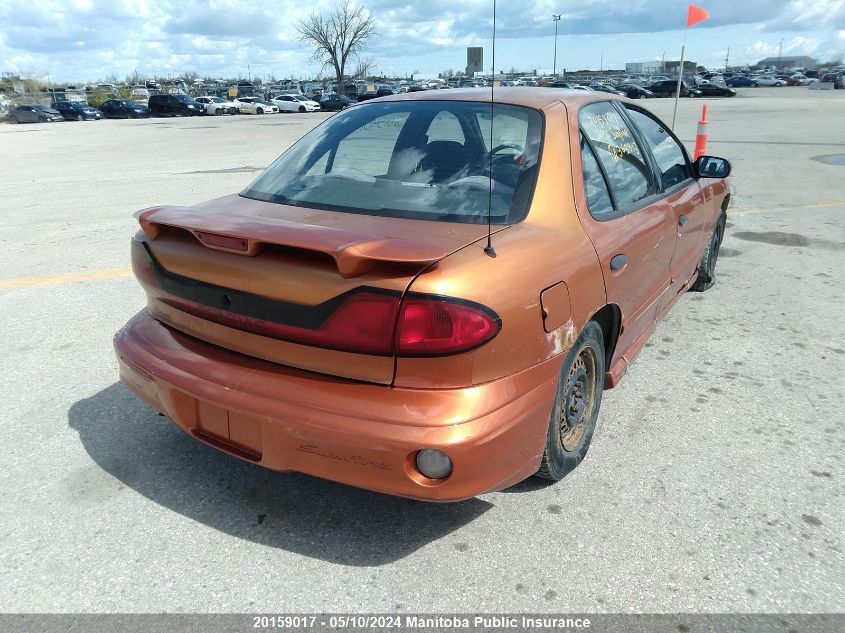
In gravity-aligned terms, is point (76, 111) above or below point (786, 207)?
above

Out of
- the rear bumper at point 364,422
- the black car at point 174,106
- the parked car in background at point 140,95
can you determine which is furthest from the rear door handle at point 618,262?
the parked car in background at point 140,95

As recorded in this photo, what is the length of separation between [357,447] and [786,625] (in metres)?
1.47

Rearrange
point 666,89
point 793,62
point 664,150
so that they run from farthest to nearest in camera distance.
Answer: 1. point 793,62
2. point 666,89
3. point 664,150

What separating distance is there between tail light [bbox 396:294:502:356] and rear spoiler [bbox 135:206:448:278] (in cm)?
14

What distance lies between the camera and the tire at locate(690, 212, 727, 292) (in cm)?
515

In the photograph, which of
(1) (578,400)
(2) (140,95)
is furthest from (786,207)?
(2) (140,95)

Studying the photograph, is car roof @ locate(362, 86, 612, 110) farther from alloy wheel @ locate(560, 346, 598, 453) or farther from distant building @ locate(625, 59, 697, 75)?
distant building @ locate(625, 59, 697, 75)

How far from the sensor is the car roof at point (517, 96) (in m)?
2.99

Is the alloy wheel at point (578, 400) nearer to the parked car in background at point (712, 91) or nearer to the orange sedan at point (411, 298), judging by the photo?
the orange sedan at point (411, 298)

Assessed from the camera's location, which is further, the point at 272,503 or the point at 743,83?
the point at 743,83

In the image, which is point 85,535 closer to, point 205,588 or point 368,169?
point 205,588

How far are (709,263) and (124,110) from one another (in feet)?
143

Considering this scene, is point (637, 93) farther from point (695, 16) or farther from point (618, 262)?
point (618, 262)

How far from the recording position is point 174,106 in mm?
41219
